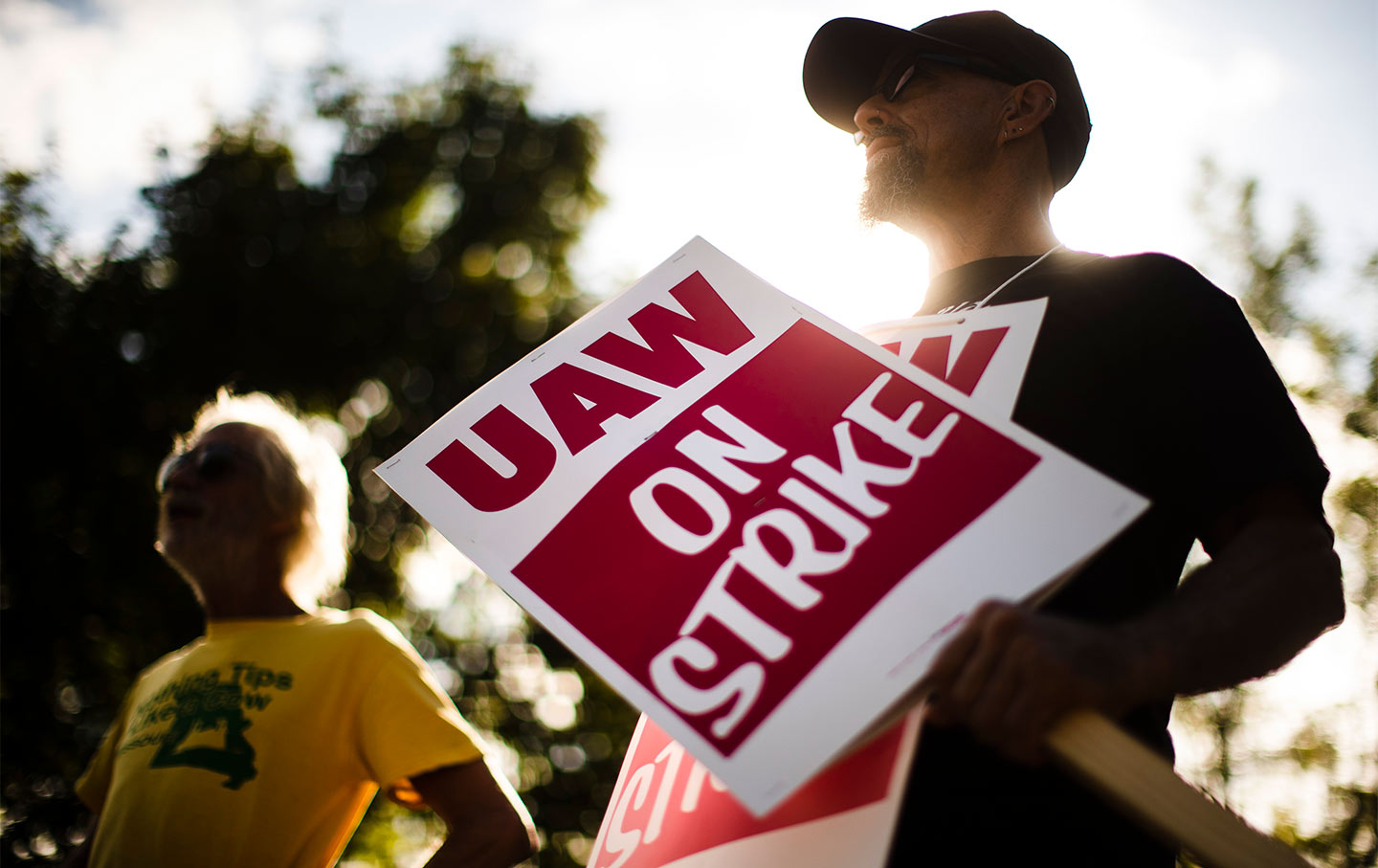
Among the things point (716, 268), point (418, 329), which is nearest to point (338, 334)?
point (418, 329)

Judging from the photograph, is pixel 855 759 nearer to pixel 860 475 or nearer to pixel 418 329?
pixel 860 475

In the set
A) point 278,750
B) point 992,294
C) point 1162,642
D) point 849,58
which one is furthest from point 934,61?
point 278,750

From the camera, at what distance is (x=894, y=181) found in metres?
1.66

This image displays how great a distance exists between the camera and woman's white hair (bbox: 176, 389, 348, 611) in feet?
7.73

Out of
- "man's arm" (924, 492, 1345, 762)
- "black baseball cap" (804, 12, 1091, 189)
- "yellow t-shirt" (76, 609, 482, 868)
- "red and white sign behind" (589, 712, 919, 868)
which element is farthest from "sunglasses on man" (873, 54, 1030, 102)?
"yellow t-shirt" (76, 609, 482, 868)

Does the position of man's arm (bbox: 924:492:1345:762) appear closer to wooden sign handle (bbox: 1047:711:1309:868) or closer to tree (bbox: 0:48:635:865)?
wooden sign handle (bbox: 1047:711:1309:868)

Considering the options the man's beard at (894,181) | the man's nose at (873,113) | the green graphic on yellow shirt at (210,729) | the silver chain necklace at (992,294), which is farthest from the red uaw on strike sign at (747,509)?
the green graphic on yellow shirt at (210,729)

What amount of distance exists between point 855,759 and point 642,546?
0.31m

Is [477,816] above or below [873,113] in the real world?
below

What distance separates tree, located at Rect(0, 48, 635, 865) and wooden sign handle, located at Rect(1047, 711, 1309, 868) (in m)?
11.7

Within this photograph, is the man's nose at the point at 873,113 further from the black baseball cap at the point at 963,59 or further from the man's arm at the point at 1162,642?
the man's arm at the point at 1162,642

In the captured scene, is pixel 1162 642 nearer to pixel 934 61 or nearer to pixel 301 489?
pixel 934 61

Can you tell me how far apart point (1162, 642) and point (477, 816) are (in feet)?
4.36

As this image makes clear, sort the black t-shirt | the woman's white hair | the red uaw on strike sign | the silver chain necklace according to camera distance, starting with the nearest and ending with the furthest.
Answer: the red uaw on strike sign, the black t-shirt, the silver chain necklace, the woman's white hair
